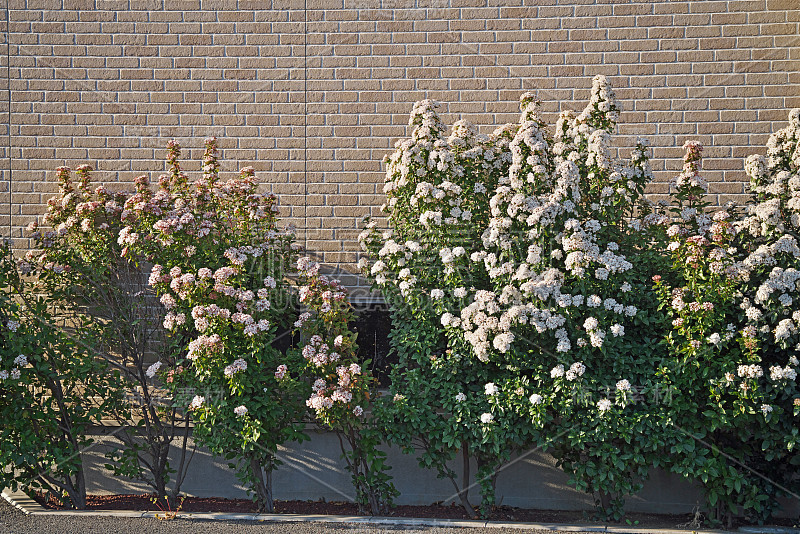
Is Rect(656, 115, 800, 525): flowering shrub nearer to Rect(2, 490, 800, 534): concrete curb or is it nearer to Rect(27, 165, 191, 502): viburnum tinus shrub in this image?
Rect(2, 490, 800, 534): concrete curb

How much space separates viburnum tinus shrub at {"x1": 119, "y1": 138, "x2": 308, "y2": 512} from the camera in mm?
5141

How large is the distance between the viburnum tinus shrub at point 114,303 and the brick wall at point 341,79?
664mm

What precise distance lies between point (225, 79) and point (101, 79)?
46.9 inches

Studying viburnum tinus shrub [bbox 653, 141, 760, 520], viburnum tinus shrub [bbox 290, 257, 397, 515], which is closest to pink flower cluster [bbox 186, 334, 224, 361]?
viburnum tinus shrub [bbox 290, 257, 397, 515]

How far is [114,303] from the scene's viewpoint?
19.7 ft

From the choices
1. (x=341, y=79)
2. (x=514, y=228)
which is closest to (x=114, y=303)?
(x=341, y=79)

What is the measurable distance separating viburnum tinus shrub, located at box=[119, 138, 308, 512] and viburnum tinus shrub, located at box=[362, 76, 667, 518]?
885mm

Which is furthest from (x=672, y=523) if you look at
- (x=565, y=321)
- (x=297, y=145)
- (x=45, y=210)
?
(x=45, y=210)

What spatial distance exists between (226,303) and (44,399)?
69.4 inches

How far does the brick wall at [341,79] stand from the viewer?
20.1 ft

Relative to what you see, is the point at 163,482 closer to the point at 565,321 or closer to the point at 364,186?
the point at 364,186

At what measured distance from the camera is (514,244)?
5.21 meters

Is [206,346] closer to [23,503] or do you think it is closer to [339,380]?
[339,380]

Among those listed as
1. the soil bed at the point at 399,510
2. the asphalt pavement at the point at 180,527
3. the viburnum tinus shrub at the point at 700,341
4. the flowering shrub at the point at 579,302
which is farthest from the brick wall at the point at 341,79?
the asphalt pavement at the point at 180,527
